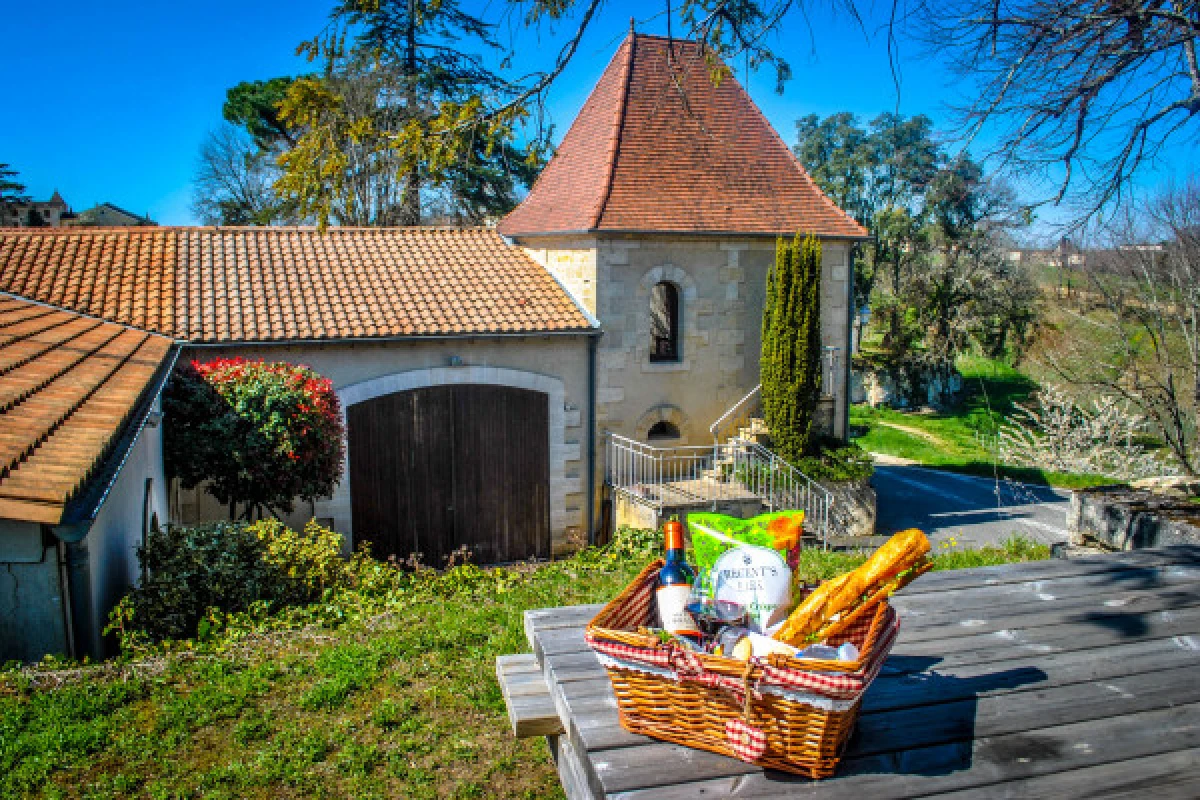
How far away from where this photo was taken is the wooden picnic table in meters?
2.27

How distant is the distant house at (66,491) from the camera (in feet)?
15.4

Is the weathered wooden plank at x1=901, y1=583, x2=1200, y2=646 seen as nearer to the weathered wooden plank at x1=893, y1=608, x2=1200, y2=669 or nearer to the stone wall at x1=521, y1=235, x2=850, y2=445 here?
the weathered wooden plank at x1=893, y1=608, x2=1200, y2=669

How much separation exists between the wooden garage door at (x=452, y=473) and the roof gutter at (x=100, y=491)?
4.86 metres

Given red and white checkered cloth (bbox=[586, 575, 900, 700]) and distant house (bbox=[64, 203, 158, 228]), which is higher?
distant house (bbox=[64, 203, 158, 228])

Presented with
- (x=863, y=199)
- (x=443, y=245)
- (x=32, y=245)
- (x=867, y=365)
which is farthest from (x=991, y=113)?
(x=863, y=199)

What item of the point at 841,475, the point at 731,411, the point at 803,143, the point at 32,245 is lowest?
the point at 841,475

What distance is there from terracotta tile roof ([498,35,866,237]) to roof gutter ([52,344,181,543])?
24.5 ft

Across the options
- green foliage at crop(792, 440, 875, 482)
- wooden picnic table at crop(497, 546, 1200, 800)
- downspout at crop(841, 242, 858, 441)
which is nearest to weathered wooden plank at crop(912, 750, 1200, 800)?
wooden picnic table at crop(497, 546, 1200, 800)

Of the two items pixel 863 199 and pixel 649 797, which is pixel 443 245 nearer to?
pixel 649 797

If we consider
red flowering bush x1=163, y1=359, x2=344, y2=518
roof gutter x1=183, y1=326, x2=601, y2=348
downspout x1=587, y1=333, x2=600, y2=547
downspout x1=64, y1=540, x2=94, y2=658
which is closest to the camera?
downspout x1=64, y1=540, x2=94, y2=658

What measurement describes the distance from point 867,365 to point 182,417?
24741 mm

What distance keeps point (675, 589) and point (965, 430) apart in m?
26.8

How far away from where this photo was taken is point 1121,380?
20891 mm

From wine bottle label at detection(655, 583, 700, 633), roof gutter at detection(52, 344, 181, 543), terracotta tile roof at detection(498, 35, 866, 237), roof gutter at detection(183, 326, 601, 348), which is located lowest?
roof gutter at detection(52, 344, 181, 543)
